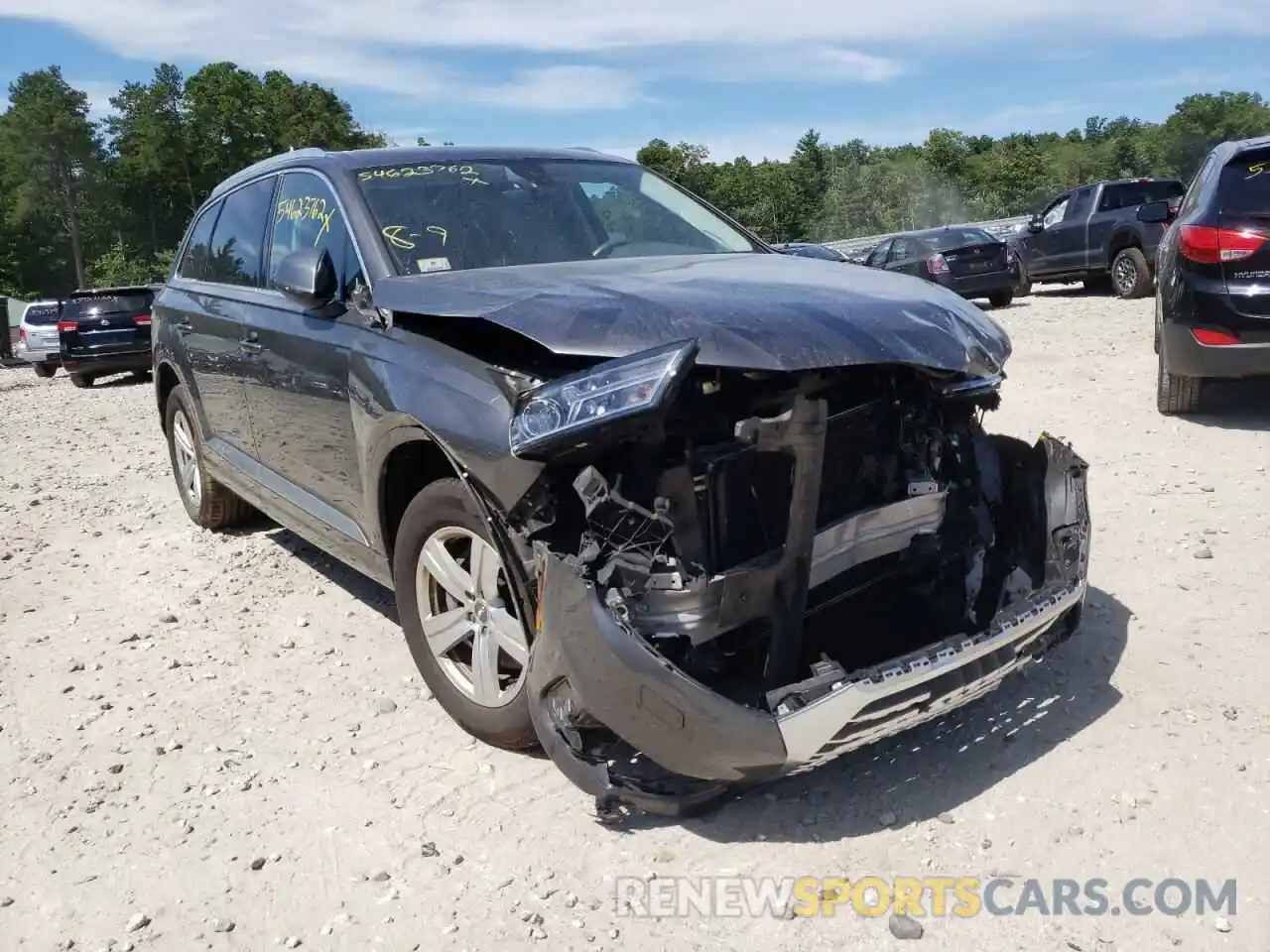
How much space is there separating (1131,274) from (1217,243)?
939 cm

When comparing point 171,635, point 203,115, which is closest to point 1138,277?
point 171,635

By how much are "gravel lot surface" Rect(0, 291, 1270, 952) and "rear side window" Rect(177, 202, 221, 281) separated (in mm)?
1697

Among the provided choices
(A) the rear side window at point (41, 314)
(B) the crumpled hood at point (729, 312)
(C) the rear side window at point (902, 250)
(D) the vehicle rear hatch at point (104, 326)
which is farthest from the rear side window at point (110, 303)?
(B) the crumpled hood at point (729, 312)

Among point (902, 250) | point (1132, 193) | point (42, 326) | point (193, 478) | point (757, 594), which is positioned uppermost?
point (1132, 193)

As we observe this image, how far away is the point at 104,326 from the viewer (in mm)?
17531

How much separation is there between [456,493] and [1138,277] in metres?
13.8

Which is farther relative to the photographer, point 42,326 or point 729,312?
point 42,326

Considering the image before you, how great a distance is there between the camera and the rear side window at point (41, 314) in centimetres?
2136

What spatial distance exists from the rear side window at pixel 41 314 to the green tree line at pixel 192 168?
35188 millimetres

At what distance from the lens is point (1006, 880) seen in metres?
2.67

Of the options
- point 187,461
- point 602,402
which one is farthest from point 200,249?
point 602,402

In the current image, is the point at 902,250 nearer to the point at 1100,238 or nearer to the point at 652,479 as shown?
the point at 1100,238

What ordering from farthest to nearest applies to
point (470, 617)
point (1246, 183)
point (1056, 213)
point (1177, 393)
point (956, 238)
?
point (1056, 213) < point (956, 238) < point (1177, 393) < point (1246, 183) < point (470, 617)

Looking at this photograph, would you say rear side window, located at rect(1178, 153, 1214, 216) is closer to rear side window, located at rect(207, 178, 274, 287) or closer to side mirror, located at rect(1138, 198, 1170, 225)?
side mirror, located at rect(1138, 198, 1170, 225)
